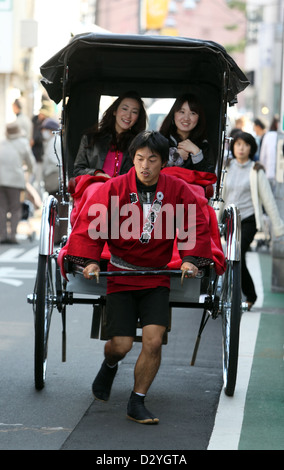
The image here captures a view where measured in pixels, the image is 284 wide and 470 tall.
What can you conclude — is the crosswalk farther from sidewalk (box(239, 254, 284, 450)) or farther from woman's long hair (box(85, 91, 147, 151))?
woman's long hair (box(85, 91, 147, 151))

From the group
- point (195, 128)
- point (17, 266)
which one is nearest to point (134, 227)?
point (195, 128)

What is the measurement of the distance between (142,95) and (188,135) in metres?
1.13

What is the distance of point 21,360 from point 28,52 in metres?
25.8

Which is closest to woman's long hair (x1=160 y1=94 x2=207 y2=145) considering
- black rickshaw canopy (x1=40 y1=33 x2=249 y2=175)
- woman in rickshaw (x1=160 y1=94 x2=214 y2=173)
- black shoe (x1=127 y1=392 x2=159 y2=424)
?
woman in rickshaw (x1=160 y1=94 x2=214 y2=173)

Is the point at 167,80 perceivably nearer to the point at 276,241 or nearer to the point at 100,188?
the point at 100,188

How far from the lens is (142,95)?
8.48m

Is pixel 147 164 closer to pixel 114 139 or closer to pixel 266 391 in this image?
pixel 114 139

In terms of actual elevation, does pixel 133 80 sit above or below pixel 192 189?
above

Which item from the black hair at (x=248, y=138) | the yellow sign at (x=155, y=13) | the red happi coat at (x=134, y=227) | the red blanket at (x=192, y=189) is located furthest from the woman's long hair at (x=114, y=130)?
the yellow sign at (x=155, y=13)

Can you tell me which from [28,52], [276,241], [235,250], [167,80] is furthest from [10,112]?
[235,250]

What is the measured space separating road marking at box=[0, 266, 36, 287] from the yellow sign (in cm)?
2617

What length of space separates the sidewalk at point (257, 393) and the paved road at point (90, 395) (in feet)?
0.39
